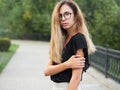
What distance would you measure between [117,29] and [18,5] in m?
32.9

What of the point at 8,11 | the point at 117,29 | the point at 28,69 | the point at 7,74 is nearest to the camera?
the point at 7,74

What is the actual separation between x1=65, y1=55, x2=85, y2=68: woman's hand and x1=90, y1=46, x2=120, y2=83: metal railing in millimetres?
9043

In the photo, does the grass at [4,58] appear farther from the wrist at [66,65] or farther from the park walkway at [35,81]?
the wrist at [66,65]

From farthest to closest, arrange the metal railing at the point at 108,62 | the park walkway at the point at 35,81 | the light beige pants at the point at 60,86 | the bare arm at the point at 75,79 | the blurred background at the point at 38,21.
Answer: the blurred background at the point at 38,21
the metal railing at the point at 108,62
the park walkway at the point at 35,81
the light beige pants at the point at 60,86
the bare arm at the point at 75,79

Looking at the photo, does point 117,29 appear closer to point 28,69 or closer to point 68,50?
point 28,69

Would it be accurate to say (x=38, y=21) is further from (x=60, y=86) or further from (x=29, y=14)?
(x=60, y=86)

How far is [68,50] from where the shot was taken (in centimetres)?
339

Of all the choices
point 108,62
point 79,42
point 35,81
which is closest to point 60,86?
point 79,42

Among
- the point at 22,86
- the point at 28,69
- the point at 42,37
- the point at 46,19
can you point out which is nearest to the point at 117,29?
the point at 28,69

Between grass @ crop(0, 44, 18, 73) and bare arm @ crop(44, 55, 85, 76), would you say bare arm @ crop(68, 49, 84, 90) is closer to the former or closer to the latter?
bare arm @ crop(44, 55, 85, 76)

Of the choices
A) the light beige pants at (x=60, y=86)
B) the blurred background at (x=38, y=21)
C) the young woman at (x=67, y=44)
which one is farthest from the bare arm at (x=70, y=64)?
the blurred background at (x=38, y=21)

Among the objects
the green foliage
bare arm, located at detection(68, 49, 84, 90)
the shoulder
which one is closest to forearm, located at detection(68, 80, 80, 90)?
bare arm, located at detection(68, 49, 84, 90)

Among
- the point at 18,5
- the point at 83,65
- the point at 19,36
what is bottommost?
the point at 19,36

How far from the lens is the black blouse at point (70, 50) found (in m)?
3.33
